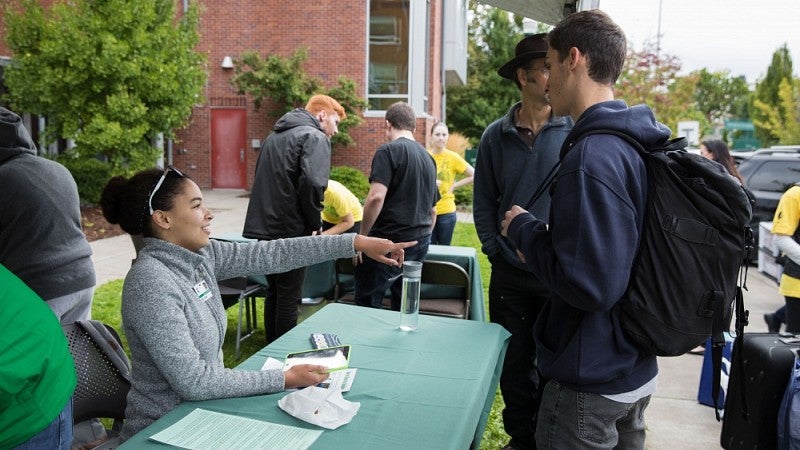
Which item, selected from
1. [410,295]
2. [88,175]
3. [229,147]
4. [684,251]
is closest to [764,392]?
→ [684,251]

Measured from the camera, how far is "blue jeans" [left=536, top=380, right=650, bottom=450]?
→ 6.27 feet

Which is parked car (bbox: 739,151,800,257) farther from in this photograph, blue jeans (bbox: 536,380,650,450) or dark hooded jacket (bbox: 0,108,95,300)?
dark hooded jacket (bbox: 0,108,95,300)

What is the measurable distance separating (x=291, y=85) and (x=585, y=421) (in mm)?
16651

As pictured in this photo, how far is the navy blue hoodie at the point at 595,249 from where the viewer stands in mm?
1718

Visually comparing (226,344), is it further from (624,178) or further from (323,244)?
(624,178)

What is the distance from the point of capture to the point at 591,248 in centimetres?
171

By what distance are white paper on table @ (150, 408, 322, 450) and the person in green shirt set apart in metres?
0.29

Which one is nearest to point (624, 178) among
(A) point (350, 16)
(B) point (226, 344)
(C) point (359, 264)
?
(C) point (359, 264)

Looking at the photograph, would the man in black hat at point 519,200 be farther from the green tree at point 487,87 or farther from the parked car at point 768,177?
the green tree at point 487,87

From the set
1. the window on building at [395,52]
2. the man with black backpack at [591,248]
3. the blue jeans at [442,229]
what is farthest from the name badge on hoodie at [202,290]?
the window on building at [395,52]

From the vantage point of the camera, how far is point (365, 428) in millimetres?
1819

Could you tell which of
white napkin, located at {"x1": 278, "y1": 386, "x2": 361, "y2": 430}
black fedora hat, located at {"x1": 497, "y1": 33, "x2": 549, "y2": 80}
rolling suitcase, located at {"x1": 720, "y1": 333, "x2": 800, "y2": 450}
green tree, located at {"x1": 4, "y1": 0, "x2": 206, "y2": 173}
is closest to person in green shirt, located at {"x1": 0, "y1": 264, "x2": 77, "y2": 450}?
white napkin, located at {"x1": 278, "y1": 386, "x2": 361, "y2": 430}

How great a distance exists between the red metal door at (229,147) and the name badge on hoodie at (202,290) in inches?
709

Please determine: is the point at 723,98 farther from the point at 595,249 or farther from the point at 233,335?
the point at 595,249
